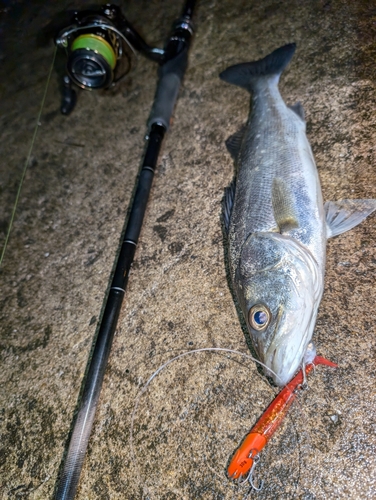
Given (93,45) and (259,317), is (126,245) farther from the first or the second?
(93,45)

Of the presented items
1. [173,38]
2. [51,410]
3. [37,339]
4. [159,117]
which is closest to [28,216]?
[37,339]

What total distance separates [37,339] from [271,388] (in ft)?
5.64

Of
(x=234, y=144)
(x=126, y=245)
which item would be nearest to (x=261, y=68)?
(x=234, y=144)

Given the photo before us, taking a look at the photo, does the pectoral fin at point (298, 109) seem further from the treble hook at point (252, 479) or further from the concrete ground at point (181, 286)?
the treble hook at point (252, 479)

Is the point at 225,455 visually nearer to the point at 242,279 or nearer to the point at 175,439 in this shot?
the point at 175,439

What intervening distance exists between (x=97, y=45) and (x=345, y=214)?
245 cm

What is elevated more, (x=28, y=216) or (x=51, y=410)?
(x=28, y=216)

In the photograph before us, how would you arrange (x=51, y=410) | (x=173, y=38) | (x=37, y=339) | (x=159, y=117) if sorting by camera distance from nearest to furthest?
(x=51, y=410) → (x=37, y=339) → (x=159, y=117) → (x=173, y=38)

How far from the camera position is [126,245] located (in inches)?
102

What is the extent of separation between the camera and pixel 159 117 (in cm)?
298

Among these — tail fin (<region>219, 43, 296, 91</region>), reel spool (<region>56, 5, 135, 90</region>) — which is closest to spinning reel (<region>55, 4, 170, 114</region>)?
reel spool (<region>56, 5, 135, 90</region>)

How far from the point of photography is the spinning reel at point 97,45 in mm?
3062

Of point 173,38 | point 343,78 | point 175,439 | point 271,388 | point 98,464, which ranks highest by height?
point 173,38

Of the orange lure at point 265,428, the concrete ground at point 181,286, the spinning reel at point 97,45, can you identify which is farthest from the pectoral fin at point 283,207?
the spinning reel at point 97,45
